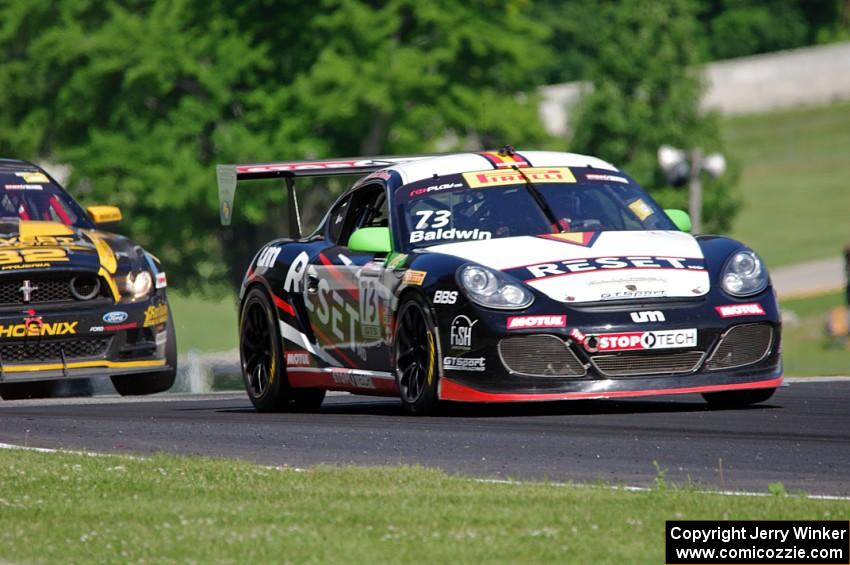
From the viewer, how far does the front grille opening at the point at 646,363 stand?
10.5 meters

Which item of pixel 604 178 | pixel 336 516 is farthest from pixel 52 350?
pixel 336 516

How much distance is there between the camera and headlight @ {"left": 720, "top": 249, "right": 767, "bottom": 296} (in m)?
10.8

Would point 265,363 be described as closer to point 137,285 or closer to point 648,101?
point 137,285

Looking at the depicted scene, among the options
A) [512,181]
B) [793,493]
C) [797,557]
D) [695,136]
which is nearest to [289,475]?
[793,493]

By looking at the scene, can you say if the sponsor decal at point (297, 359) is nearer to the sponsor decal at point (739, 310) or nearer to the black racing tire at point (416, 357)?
the black racing tire at point (416, 357)

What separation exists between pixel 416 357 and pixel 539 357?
867mm

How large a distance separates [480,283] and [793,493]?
3266 millimetres

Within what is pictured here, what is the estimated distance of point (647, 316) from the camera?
10539mm

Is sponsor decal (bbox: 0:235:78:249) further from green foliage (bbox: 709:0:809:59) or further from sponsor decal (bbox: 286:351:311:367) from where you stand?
green foliage (bbox: 709:0:809:59)

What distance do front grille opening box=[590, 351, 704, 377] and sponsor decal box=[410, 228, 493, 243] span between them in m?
1.34

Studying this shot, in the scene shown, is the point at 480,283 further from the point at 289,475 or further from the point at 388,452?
the point at 289,475

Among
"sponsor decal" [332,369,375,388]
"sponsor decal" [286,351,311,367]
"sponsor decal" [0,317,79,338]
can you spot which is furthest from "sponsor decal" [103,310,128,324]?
"sponsor decal" [332,369,375,388]

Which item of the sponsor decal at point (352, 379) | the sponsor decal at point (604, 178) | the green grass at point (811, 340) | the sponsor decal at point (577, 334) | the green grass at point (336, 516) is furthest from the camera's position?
the green grass at point (811, 340)

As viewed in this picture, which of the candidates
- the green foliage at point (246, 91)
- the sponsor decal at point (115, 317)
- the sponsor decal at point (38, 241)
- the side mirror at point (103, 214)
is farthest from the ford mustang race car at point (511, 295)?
the green foliage at point (246, 91)
